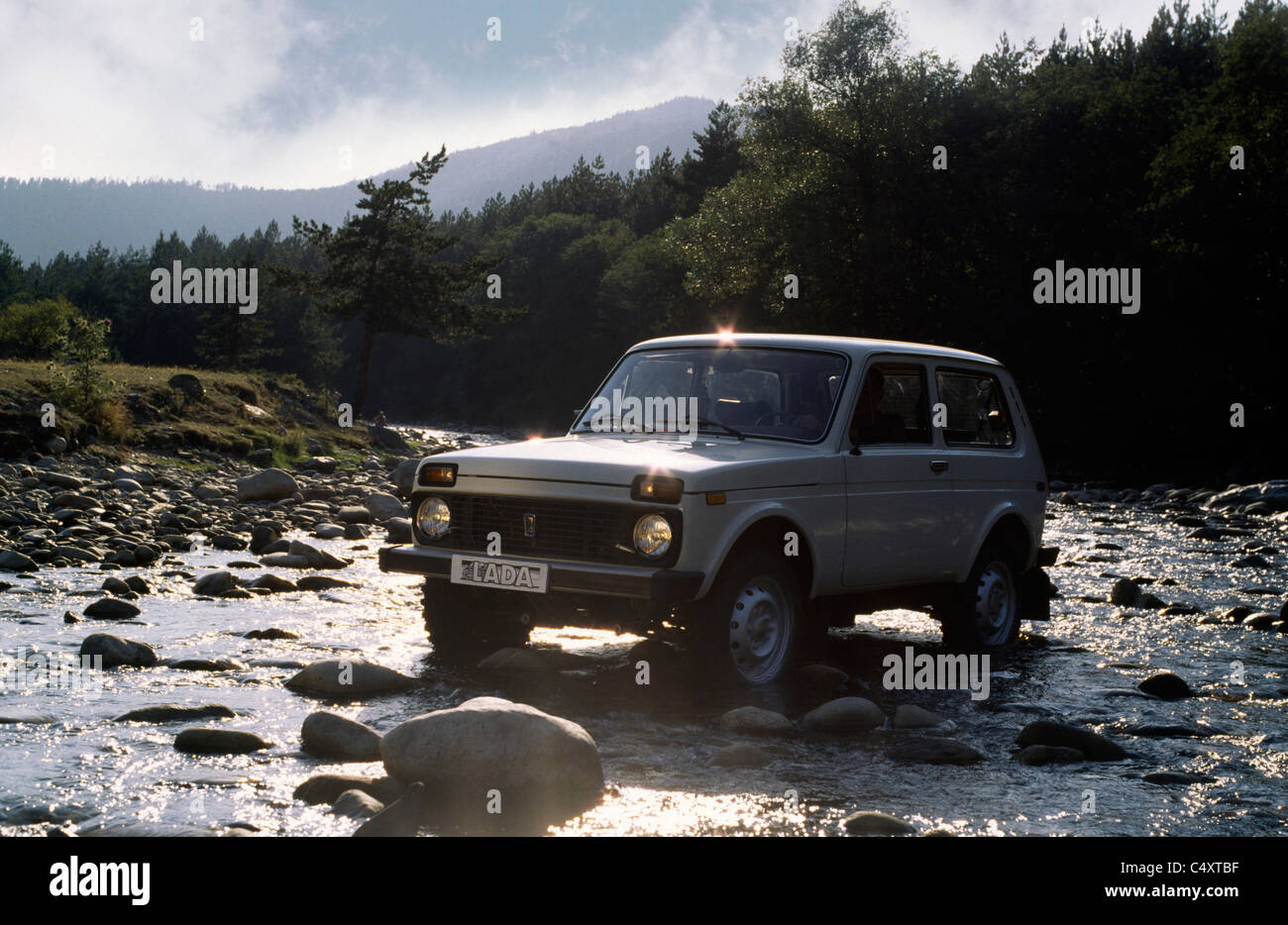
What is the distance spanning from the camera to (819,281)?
143 feet

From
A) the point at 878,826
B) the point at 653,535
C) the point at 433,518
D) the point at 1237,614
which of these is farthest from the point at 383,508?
the point at 878,826

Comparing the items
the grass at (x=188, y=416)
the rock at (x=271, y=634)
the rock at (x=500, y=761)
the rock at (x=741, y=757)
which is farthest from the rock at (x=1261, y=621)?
the grass at (x=188, y=416)

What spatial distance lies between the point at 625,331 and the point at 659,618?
75.7m

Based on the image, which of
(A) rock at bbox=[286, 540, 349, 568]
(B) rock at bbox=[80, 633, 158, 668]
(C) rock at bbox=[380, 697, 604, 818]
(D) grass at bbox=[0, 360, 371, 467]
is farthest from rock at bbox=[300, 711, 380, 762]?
(D) grass at bbox=[0, 360, 371, 467]

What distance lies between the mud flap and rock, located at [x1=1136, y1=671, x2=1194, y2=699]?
1.81 m

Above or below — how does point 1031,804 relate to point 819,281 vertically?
below

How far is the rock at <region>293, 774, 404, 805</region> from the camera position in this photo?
4762 mm

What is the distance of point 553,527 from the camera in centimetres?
710

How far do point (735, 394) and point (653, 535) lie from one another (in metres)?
1.58

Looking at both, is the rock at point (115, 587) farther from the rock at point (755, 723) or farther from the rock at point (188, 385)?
the rock at point (188, 385)

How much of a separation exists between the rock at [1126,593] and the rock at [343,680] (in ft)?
26.1

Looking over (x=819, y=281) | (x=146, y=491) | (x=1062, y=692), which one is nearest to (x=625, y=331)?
(x=819, y=281)
